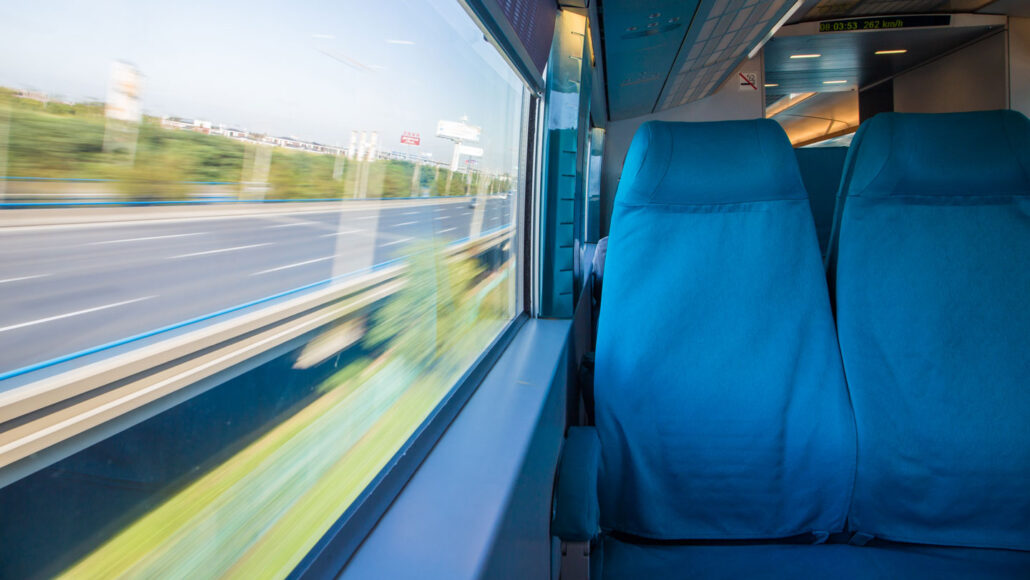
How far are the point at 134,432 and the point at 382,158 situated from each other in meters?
0.68

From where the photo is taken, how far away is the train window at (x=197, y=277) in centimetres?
45

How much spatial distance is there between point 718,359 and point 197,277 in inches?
50.1

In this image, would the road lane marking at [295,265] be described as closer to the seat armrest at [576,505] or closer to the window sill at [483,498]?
the window sill at [483,498]

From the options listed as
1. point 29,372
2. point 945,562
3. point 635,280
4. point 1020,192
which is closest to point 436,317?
point 635,280

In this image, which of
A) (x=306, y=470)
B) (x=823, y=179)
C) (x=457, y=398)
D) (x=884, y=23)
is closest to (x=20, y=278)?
(x=306, y=470)

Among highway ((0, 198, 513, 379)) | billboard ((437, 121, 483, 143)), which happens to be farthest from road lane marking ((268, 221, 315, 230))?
billboard ((437, 121, 483, 143))

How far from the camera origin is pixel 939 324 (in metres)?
1.50

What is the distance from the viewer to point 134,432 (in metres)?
0.56

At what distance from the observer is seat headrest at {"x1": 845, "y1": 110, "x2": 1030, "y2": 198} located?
1.55 meters

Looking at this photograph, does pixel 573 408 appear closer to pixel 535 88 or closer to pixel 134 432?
pixel 535 88

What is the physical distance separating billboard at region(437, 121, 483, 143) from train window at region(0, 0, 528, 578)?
0.71 ft

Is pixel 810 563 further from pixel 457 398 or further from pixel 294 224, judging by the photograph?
pixel 294 224

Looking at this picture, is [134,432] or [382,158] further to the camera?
[382,158]

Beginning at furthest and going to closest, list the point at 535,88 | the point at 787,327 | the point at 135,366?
1. the point at 535,88
2. the point at 787,327
3. the point at 135,366
